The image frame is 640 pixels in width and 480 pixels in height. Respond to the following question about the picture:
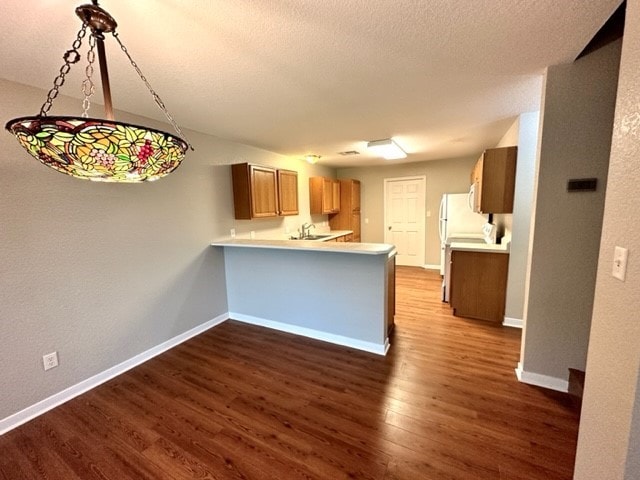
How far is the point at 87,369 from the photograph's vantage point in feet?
7.22

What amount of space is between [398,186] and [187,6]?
5.37 m

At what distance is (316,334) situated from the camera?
2941 mm

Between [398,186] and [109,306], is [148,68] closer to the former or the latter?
[109,306]

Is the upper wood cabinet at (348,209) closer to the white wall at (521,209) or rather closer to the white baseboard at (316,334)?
the white baseboard at (316,334)

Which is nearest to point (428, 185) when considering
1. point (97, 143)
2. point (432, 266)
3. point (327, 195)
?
point (432, 266)

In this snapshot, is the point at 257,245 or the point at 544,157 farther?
the point at 257,245

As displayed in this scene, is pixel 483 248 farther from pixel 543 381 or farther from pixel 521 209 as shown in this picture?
pixel 543 381

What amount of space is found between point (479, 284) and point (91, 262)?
396cm

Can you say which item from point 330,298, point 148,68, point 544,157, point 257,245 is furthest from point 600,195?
point 148,68

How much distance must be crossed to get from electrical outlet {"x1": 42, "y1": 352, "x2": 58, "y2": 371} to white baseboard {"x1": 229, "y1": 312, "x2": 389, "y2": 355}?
1.73 m

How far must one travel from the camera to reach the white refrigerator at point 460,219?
174 inches

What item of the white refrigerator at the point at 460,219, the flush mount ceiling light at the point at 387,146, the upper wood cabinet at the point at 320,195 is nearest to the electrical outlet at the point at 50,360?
the flush mount ceiling light at the point at 387,146

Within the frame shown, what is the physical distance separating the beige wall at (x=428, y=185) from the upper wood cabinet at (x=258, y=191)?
278cm

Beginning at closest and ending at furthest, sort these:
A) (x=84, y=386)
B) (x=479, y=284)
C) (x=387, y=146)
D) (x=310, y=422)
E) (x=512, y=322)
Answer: (x=310, y=422)
(x=84, y=386)
(x=512, y=322)
(x=479, y=284)
(x=387, y=146)
